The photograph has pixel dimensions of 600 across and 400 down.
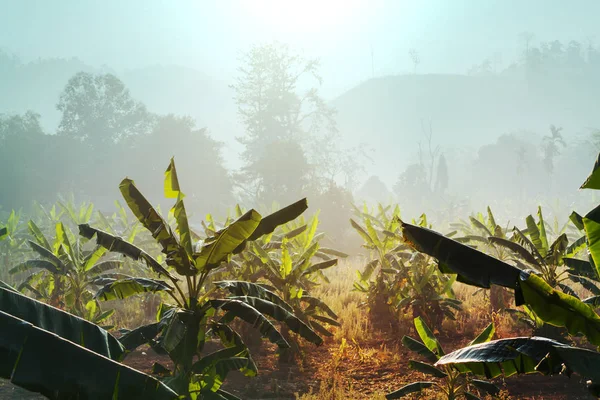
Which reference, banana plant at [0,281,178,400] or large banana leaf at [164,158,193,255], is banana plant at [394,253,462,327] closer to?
large banana leaf at [164,158,193,255]

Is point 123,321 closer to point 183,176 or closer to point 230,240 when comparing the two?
point 230,240

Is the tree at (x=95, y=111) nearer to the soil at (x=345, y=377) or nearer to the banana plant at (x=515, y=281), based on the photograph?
the soil at (x=345, y=377)

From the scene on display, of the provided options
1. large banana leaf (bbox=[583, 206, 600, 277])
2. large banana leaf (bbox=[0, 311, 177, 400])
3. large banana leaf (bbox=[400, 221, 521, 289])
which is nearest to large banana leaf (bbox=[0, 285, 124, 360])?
large banana leaf (bbox=[0, 311, 177, 400])

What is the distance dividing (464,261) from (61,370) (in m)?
2.34

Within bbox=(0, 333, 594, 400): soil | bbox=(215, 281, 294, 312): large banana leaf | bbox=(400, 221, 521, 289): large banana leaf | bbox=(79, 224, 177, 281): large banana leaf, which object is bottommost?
bbox=(0, 333, 594, 400): soil

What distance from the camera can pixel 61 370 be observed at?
2305mm

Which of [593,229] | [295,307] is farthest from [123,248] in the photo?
[593,229]

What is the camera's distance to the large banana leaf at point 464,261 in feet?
9.07

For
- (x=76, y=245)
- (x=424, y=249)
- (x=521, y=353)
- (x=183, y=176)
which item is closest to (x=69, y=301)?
(x=76, y=245)

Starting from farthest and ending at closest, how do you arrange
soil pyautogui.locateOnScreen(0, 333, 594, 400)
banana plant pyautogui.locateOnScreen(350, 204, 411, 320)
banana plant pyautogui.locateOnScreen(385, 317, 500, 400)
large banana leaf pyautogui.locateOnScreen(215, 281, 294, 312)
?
banana plant pyautogui.locateOnScreen(350, 204, 411, 320) → soil pyautogui.locateOnScreen(0, 333, 594, 400) → large banana leaf pyautogui.locateOnScreen(215, 281, 294, 312) → banana plant pyautogui.locateOnScreen(385, 317, 500, 400)

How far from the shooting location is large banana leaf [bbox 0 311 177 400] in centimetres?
226

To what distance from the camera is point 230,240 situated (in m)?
4.07

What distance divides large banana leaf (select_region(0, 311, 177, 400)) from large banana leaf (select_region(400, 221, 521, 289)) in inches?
69.1

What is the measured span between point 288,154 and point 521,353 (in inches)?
1299
